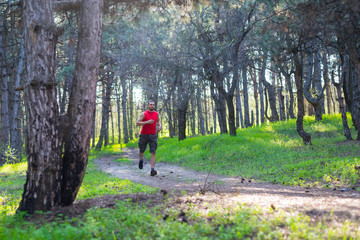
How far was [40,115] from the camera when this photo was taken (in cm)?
419

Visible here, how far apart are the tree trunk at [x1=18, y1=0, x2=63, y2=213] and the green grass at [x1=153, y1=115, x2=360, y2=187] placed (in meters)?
3.28

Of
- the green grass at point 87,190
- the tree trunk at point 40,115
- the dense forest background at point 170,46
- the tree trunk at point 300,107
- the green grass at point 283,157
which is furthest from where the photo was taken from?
the tree trunk at point 300,107

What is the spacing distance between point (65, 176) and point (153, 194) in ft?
5.44

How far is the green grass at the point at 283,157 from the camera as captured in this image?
7090mm

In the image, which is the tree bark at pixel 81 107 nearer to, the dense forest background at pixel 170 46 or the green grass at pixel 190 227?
the dense forest background at pixel 170 46

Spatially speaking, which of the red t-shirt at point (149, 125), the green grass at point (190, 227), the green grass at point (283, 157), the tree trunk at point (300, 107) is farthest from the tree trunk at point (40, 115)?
the tree trunk at point (300, 107)

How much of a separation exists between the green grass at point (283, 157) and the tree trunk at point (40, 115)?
129 inches

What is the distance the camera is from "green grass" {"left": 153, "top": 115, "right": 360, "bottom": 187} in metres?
7.09

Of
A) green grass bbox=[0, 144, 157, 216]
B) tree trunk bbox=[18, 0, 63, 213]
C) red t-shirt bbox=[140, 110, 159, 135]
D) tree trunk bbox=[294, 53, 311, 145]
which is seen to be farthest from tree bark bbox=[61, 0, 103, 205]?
tree trunk bbox=[294, 53, 311, 145]

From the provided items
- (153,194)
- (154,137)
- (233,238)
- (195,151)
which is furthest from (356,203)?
(195,151)

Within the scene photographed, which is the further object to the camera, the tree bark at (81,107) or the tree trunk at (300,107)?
the tree trunk at (300,107)

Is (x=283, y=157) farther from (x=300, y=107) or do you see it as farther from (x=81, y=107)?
(x=81, y=107)

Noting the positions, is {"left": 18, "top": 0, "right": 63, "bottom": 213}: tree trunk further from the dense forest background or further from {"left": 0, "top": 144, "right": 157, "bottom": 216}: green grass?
{"left": 0, "top": 144, "right": 157, "bottom": 216}: green grass

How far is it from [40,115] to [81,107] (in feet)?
2.02
